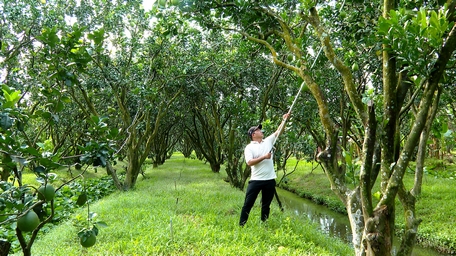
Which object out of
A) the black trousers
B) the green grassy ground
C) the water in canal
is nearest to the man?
the black trousers

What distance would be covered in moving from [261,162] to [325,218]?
6490 mm

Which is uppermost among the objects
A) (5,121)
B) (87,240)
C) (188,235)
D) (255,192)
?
(5,121)

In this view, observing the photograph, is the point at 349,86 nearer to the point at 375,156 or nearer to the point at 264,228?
the point at 375,156

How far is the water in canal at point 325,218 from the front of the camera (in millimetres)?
8211

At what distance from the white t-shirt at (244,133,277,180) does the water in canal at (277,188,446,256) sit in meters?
3.86

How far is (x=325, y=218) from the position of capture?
1073cm

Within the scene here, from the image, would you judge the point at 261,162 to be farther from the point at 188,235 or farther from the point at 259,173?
the point at 188,235

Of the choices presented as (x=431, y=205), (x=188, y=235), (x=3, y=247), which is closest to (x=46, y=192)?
(x=3, y=247)

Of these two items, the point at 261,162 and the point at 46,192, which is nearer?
the point at 46,192

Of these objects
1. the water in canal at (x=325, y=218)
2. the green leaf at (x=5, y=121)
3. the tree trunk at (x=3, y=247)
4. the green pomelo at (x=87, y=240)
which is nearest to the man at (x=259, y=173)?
the green pomelo at (x=87, y=240)

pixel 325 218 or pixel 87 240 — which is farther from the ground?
pixel 87 240

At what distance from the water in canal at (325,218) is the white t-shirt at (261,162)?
12.7ft

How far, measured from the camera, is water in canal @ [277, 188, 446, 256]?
821 centimetres

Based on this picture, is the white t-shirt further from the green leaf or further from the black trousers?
the green leaf
